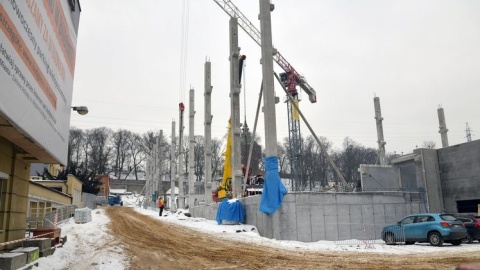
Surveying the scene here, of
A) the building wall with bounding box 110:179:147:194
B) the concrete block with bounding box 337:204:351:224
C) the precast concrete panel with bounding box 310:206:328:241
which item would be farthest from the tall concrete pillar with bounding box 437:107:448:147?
the building wall with bounding box 110:179:147:194

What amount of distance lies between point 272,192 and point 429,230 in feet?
22.0

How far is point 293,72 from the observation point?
235ft

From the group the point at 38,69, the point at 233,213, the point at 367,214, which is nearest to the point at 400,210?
the point at 367,214

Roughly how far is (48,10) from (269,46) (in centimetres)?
1337

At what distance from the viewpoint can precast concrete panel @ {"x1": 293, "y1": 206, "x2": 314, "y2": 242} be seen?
17.1m

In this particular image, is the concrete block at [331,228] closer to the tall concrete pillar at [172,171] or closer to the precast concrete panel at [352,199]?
the precast concrete panel at [352,199]

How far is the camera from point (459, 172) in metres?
23.9

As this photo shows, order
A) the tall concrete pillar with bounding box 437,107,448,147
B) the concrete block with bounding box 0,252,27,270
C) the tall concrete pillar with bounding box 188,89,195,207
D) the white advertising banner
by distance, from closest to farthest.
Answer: the white advertising banner < the concrete block with bounding box 0,252,27,270 < the tall concrete pillar with bounding box 437,107,448,147 < the tall concrete pillar with bounding box 188,89,195,207

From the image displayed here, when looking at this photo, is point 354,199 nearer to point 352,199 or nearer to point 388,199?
point 352,199

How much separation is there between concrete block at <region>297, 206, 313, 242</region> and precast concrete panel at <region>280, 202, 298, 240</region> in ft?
0.65

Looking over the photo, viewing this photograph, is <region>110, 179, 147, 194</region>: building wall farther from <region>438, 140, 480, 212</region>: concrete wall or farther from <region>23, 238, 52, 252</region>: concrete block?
<region>23, 238, 52, 252</region>: concrete block

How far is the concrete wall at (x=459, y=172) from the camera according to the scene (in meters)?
22.9

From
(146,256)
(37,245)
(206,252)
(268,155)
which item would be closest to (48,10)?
(37,245)

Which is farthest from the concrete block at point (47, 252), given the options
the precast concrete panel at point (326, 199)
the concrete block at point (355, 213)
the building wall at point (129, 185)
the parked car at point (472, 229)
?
the building wall at point (129, 185)
